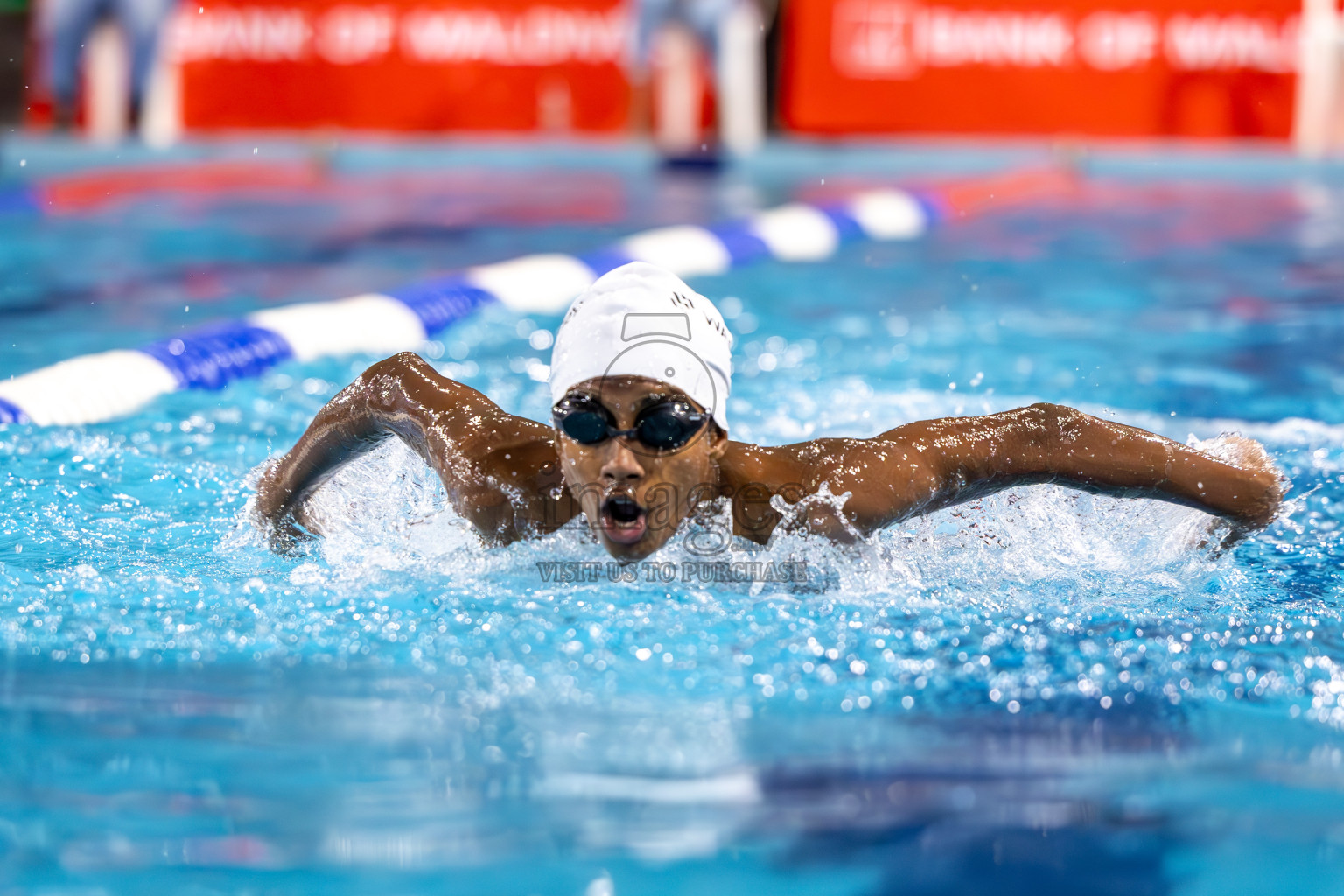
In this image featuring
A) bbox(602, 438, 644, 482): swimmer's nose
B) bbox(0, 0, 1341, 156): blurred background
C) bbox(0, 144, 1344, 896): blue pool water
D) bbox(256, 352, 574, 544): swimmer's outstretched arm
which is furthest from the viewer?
bbox(0, 0, 1341, 156): blurred background

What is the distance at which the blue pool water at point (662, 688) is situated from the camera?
1.72 m

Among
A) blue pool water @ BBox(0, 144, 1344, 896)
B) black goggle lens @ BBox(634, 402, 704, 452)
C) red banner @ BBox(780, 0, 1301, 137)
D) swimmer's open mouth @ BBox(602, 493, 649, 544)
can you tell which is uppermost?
red banner @ BBox(780, 0, 1301, 137)

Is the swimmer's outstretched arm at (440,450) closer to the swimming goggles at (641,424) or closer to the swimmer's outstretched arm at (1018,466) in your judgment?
the swimming goggles at (641,424)

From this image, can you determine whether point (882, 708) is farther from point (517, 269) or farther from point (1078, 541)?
point (517, 269)

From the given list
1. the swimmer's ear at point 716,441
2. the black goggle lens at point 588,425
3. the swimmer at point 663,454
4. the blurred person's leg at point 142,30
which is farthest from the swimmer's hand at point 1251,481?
the blurred person's leg at point 142,30

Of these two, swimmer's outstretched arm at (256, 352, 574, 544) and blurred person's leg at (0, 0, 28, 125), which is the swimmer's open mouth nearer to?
swimmer's outstretched arm at (256, 352, 574, 544)

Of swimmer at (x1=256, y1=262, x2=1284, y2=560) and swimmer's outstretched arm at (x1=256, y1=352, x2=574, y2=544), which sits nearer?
swimmer at (x1=256, y1=262, x2=1284, y2=560)

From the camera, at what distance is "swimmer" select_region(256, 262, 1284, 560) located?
2338 mm

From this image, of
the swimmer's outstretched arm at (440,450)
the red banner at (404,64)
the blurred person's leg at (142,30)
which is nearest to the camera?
the swimmer's outstretched arm at (440,450)

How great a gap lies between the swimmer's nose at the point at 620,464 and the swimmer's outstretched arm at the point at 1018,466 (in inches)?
15.3

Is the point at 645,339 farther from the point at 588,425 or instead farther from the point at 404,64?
the point at 404,64

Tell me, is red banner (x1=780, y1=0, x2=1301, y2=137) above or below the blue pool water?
above

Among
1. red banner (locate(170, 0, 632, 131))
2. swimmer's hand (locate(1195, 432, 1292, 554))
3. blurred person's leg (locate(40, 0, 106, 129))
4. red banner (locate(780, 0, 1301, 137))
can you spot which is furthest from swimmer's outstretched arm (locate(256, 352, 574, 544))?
red banner (locate(170, 0, 632, 131))

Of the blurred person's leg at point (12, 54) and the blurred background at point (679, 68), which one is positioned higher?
the blurred person's leg at point (12, 54)
